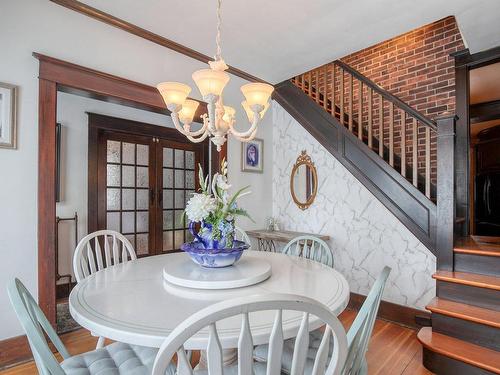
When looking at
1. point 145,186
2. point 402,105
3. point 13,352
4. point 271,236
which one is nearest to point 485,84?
point 402,105

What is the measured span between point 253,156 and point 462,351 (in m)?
2.79

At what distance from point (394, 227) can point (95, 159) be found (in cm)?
359

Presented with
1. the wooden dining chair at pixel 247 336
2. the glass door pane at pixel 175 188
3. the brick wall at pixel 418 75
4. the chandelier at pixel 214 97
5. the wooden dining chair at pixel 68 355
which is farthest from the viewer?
the glass door pane at pixel 175 188

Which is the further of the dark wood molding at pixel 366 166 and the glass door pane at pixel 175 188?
the glass door pane at pixel 175 188

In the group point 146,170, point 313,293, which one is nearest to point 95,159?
point 146,170

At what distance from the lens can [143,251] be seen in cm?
423

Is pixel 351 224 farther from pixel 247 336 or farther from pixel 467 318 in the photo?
pixel 247 336

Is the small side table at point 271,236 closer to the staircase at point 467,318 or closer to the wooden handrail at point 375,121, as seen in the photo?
the wooden handrail at point 375,121

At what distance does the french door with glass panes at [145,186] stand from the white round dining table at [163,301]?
239cm

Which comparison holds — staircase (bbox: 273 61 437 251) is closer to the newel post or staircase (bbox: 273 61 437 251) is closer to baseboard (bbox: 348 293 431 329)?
the newel post

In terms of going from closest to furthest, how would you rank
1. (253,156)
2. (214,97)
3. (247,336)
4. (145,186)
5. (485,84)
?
(247,336), (214,97), (485,84), (253,156), (145,186)

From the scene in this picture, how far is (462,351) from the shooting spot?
1.88 m

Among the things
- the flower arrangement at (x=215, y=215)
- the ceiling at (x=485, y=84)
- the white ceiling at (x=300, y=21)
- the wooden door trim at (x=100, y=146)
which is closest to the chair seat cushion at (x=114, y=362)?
the flower arrangement at (x=215, y=215)

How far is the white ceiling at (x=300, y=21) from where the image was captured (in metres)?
2.27
